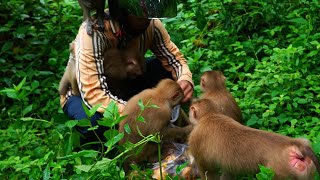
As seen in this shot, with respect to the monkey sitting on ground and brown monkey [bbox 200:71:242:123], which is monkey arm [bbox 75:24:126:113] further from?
brown monkey [bbox 200:71:242:123]

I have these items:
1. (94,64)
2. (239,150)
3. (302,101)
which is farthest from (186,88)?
(239,150)

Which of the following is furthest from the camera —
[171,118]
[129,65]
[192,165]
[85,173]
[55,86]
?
[55,86]

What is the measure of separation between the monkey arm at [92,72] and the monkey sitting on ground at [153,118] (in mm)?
257

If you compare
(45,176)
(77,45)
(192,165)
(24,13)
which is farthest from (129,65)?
(24,13)

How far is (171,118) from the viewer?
5148mm

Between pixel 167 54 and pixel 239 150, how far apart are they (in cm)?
203

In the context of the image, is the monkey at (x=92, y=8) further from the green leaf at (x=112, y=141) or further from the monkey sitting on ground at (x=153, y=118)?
the green leaf at (x=112, y=141)

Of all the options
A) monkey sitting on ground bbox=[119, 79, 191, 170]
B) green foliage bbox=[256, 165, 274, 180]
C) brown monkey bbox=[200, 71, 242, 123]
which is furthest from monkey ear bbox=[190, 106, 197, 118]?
green foliage bbox=[256, 165, 274, 180]

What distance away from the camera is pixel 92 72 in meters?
5.16

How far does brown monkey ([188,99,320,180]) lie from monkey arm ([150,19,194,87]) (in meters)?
1.25

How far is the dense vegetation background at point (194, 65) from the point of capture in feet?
16.9

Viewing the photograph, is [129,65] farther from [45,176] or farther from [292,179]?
[292,179]

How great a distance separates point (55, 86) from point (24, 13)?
226cm

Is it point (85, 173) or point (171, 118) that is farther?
point (171, 118)
